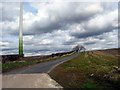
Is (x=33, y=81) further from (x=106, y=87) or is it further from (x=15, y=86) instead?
(x=106, y=87)

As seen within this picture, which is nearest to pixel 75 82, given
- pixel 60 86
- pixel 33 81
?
pixel 60 86

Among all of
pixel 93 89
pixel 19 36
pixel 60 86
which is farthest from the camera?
pixel 19 36

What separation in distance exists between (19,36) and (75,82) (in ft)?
125

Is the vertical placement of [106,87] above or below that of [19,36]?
below

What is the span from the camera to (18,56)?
63656 mm

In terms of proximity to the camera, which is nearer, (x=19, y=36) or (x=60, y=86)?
(x=60, y=86)

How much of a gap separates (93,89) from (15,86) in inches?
220

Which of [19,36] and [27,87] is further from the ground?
[19,36]

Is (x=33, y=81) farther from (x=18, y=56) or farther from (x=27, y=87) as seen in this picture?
(x=18, y=56)

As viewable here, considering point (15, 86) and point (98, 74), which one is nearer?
point (15, 86)

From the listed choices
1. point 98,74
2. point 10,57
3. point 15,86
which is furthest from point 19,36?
point 15,86

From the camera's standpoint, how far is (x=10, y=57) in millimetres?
61969

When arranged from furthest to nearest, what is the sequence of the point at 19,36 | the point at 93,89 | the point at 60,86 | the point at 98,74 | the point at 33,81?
the point at 19,36, the point at 98,74, the point at 33,81, the point at 60,86, the point at 93,89

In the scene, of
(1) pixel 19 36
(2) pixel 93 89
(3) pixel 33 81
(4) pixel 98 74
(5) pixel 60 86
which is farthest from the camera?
(1) pixel 19 36
